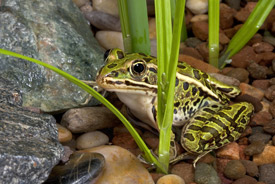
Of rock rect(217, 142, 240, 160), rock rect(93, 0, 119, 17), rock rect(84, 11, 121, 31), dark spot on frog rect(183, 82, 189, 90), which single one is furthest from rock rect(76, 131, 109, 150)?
rock rect(93, 0, 119, 17)

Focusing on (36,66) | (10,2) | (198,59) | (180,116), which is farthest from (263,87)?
(10,2)

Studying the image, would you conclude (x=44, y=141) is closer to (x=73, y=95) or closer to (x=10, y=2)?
(x=73, y=95)

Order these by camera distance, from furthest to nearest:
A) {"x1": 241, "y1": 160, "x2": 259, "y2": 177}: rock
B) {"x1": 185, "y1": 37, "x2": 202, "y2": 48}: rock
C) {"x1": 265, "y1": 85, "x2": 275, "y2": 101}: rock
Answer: {"x1": 185, "y1": 37, "x2": 202, "y2": 48}: rock < {"x1": 265, "y1": 85, "x2": 275, "y2": 101}: rock < {"x1": 241, "y1": 160, "x2": 259, "y2": 177}: rock

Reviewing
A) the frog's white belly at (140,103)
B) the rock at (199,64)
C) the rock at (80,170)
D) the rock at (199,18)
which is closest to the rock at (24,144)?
the rock at (80,170)

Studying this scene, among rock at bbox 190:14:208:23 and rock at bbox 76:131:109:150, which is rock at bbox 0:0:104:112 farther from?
rock at bbox 190:14:208:23

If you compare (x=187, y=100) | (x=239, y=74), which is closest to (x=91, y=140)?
(x=187, y=100)

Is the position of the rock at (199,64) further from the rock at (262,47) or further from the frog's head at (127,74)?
the frog's head at (127,74)
